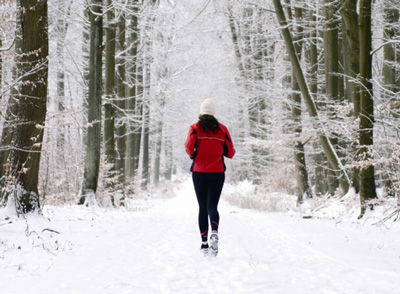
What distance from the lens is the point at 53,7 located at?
1035 cm

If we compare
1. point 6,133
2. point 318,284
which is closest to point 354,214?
point 318,284

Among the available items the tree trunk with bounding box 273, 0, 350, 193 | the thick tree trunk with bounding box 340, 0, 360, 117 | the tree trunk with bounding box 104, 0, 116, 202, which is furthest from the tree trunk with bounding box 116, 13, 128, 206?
the thick tree trunk with bounding box 340, 0, 360, 117

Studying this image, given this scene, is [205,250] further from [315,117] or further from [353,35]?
[353,35]

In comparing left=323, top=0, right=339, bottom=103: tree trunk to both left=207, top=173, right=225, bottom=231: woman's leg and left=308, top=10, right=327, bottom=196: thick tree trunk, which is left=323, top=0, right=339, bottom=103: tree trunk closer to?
left=308, top=10, right=327, bottom=196: thick tree trunk

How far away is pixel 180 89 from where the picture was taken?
14102mm

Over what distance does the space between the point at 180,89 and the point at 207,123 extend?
9.80 metres

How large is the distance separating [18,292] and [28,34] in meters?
4.76

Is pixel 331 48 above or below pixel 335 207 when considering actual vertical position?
above

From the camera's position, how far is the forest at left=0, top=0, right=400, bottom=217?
241 inches

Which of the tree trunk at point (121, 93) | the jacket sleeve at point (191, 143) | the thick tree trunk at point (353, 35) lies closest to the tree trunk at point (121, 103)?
the tree trunk at point (121, 93)

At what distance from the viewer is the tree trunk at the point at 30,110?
5.93m

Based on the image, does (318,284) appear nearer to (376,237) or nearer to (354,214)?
(376,237)

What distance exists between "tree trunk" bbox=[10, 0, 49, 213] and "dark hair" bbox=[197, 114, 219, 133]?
299 cm

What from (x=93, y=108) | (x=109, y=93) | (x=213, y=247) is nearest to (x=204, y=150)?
(x=213, y=247)
